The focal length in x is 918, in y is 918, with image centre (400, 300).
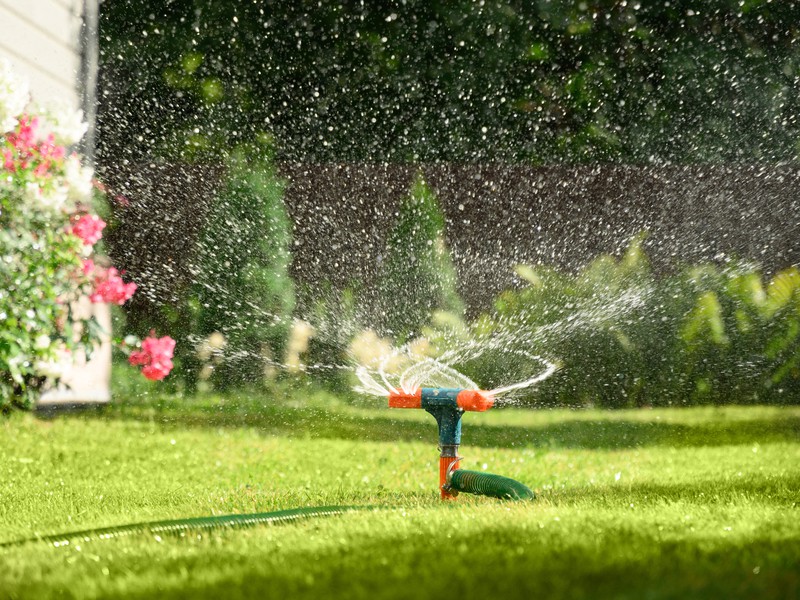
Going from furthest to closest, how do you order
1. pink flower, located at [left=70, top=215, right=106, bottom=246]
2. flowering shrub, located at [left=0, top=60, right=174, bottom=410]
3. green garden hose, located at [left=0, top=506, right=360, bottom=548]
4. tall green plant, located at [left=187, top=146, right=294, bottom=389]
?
tall green plant, located at [left=187, top=146, right=294, bottom=389], pink flower, located at [left=70, top=215, right=106, bottom=246], flowering shrub, located at [left=0, top=60, right=174, bottom=410], green garden hose, located at [left=0, top=506, right=360, bottom=548]

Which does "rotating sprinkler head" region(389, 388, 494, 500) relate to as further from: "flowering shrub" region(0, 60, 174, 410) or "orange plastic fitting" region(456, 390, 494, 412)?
"flowering shrub" region(0, 60, 174, 410)

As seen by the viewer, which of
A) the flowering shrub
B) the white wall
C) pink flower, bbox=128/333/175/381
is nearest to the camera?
the flowering shrub

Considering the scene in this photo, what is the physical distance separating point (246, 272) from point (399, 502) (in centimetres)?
385

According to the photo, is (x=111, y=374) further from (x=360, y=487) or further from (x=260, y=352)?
(x=360, y=487)

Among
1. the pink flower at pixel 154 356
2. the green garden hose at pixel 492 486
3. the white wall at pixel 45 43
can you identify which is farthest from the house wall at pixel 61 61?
the green garden hose at pixel 492 486

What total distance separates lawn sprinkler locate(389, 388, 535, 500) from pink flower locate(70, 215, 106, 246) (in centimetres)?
185

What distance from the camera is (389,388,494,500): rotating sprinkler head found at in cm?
264

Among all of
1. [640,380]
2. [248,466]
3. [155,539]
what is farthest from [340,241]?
[155,539]

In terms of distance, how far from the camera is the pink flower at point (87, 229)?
13.0ft

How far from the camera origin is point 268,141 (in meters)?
6.74

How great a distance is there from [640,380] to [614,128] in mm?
1775

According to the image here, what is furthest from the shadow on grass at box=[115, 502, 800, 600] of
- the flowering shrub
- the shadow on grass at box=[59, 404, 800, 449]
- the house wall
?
the house wall

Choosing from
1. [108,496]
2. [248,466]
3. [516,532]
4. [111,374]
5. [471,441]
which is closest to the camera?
[516,532]

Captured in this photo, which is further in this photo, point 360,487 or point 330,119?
point 330,119
